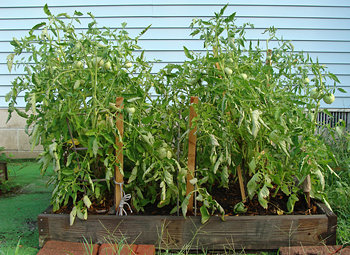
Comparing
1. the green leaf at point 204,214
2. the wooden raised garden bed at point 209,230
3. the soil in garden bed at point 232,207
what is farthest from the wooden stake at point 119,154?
the green leaf at point 204,214

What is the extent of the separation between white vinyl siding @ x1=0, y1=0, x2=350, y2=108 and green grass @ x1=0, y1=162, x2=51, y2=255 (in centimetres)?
145

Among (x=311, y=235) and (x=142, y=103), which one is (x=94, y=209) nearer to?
(x=142, y=103)

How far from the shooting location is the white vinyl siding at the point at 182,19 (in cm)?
458

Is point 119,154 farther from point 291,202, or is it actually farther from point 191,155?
point 291,202

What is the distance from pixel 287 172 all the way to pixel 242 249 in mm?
563

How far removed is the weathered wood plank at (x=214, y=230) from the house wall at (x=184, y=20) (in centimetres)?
292

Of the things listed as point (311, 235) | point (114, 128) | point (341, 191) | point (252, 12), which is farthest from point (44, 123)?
point (252, 12)

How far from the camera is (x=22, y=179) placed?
3.83 m

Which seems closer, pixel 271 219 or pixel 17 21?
pixel 271 219

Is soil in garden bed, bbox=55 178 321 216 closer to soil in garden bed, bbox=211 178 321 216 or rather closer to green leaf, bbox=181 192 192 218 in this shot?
soil in garden bed, bbox=211 178 321 216

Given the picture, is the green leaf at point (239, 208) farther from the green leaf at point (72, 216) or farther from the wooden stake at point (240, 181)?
the green leaf at point (72, 216)

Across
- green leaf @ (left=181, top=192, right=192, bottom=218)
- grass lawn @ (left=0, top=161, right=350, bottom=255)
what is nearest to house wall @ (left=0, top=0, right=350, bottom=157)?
grass lawn @ (left=0, top=161, right=350, bottom=255)

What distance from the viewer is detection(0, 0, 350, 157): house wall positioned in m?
4.58

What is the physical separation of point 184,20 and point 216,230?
3.25m
